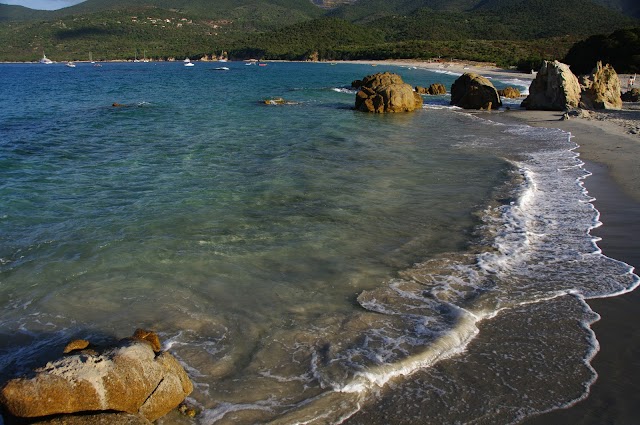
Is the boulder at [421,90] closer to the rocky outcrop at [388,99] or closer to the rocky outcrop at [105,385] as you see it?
the rocky outcrop at [388,99]

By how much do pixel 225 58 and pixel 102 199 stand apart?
179439 mm

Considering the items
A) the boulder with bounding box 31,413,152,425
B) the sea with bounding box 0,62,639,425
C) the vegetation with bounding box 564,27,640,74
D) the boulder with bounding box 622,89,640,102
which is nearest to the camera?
the boulder with bounding box 31,413,152,425

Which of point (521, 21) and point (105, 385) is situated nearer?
point (105, 385)

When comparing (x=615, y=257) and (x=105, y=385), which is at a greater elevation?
(x=105, y=385)

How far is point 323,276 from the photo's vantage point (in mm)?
7711

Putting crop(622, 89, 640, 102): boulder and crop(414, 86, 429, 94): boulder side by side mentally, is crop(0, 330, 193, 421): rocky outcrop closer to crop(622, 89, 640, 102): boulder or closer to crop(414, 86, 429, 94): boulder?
crop(622, 89, 640, 102): boulder

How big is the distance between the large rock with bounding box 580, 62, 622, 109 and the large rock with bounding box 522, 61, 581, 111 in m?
0.57

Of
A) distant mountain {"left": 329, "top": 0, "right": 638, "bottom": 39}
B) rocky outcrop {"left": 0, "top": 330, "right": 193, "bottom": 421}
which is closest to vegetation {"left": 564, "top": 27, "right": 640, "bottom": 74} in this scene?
rocky outcrop {"left": 0, "top": 330, "right": 193, "bottom": 421}

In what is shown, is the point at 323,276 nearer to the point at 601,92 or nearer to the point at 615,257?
the point at 615,257

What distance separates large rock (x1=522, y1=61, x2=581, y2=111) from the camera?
30.5m

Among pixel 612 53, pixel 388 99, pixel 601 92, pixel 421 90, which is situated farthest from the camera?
pixel 612 53

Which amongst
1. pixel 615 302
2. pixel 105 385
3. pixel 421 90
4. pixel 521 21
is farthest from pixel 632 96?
pixel 521 21

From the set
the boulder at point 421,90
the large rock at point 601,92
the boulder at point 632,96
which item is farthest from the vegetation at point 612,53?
the large rock at point 601,92

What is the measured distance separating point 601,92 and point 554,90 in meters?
2.80
